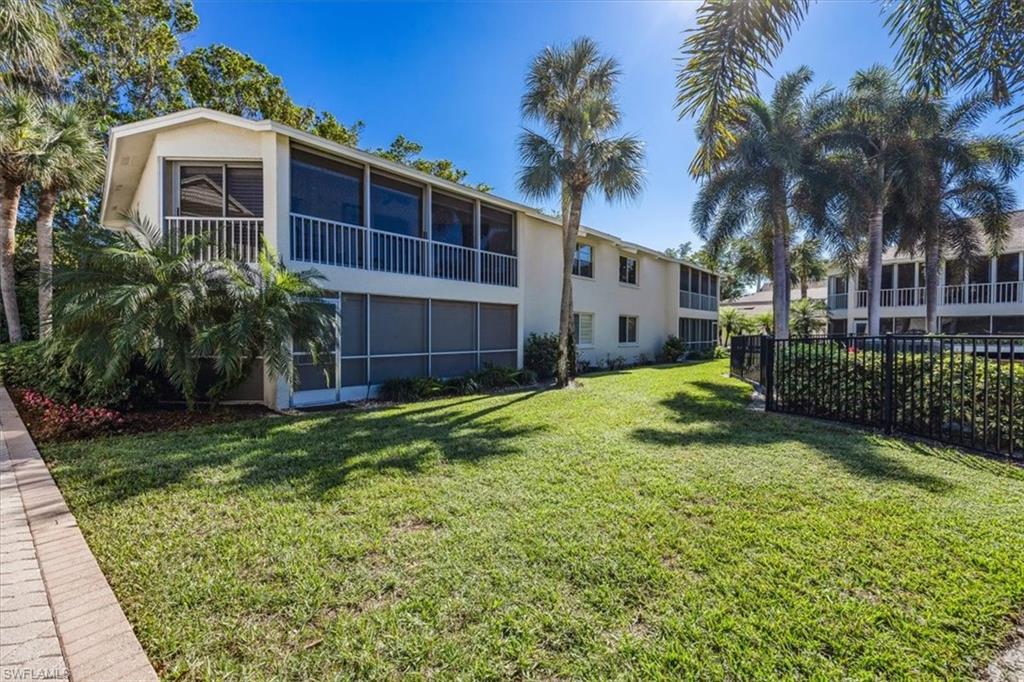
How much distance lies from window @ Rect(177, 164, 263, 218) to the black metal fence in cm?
1208

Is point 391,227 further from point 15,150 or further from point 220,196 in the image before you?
point 15,150

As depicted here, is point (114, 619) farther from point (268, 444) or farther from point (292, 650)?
point (268, 444)

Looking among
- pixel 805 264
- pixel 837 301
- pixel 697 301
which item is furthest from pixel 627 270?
pixel 805 264

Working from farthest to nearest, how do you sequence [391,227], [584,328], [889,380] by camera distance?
[584,328] → [391,227] → [889,380]

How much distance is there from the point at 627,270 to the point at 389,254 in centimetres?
1418

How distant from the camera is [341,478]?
18.1 ft

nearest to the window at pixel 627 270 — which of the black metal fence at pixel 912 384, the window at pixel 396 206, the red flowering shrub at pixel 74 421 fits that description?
the window at pixel 396 206

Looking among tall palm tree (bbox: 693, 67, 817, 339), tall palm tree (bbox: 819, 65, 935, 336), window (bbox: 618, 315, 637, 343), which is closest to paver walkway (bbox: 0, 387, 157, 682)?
tall palm tree (bbox: 693, 67, 817, 339)

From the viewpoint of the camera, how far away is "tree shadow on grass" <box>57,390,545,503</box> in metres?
5.41

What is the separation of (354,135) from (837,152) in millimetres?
23053

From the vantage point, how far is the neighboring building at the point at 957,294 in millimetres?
21281

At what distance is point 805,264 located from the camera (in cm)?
3391

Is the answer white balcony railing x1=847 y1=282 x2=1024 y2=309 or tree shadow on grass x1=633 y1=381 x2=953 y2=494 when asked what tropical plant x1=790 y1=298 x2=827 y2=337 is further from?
tree shadow on grass x1=633 y1=381 x2=953 y2=494

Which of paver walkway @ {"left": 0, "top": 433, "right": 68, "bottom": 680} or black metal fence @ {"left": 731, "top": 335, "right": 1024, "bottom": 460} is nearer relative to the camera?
paver walkway @ {"left": 0, "top": 433, "right": 68, "bottom": 680}
